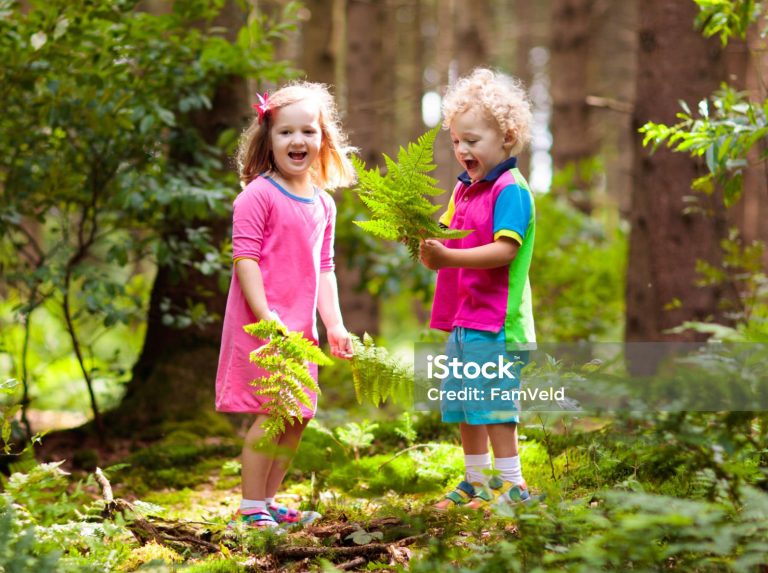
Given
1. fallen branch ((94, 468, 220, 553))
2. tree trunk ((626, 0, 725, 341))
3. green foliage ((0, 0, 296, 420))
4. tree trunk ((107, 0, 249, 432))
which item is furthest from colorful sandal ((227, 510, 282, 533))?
tree trunk ((626, 0, 725, 341))

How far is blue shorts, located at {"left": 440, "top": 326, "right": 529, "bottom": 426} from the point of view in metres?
3.40

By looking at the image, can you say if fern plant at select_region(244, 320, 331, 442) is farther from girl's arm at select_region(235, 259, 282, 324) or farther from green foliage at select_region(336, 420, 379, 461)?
green foliage at select_region(336, 420, 379, 461)

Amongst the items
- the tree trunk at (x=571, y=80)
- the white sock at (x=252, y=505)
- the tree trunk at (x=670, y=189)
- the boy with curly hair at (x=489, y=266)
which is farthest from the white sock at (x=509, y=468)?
the tree trunk at (x=571, y=80)

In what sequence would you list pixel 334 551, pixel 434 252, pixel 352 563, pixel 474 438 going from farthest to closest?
pixel 474 438
pixel 434 252
pixel 334 551
pixel 352 563

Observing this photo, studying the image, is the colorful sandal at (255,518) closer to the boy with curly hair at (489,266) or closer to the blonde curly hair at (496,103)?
the boy with curly hair at (489,266)

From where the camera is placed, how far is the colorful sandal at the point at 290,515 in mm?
3504

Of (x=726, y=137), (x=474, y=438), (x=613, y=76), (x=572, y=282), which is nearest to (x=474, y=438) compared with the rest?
(x=474, y=438)

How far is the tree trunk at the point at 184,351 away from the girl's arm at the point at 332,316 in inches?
72.8

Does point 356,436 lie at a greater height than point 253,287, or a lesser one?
lesser

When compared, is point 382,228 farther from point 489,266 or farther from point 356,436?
point 356,436

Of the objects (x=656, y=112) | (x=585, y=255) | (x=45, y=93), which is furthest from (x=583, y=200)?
(x=45, y=93)

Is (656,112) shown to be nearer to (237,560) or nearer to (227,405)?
(227,405)

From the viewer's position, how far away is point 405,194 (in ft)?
10.3

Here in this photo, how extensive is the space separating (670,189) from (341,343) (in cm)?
340
